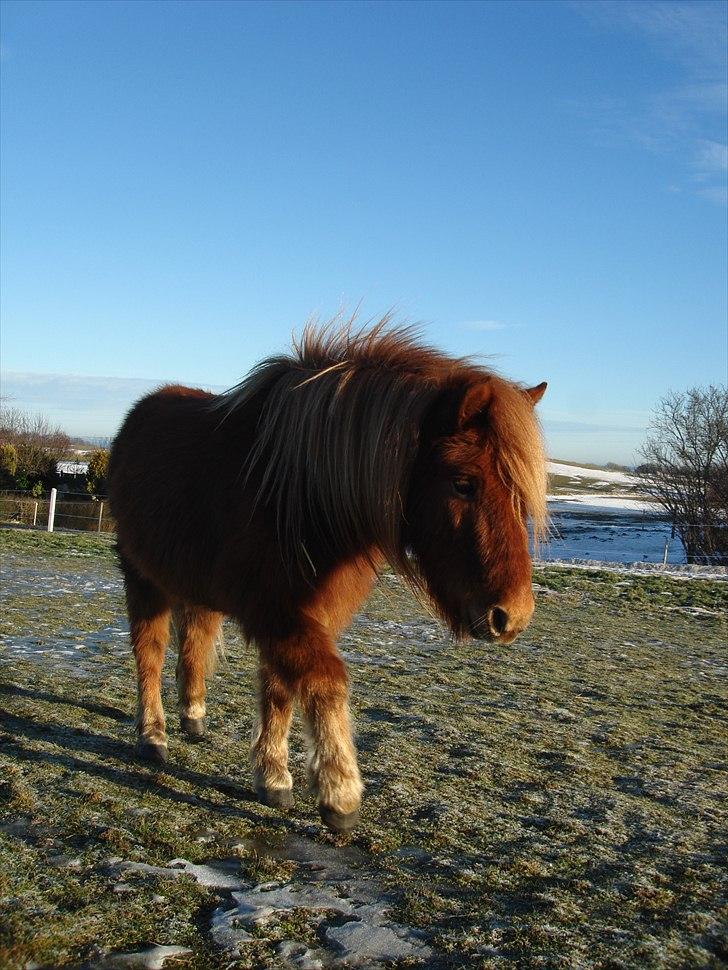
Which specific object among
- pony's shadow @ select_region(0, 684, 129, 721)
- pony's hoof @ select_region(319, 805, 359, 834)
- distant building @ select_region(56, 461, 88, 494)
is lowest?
pony's shadow @ select_region(0, 684, 129, 721)

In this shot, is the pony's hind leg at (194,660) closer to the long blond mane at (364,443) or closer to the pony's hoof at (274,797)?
the pony's hoof at (274,797)

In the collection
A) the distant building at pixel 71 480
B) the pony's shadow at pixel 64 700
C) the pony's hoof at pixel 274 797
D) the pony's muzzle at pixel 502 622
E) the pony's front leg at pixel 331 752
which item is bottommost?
the pony's shadow at pixel 64 700

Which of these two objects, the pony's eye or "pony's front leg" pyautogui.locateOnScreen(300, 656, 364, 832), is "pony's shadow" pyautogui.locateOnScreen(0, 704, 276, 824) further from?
the pony's eye

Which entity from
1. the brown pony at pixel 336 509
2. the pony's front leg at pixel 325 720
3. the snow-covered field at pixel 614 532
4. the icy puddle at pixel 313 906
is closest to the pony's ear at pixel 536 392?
the brown pony at pixel 336 509

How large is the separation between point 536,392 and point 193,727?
2751 millimetres

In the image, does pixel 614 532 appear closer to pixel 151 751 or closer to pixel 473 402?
pixel 151 751

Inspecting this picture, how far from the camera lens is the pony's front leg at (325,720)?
3133 millimetres

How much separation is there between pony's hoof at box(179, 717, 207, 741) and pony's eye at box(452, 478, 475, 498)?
246cm

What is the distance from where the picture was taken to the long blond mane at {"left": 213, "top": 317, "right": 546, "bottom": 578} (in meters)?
3.22

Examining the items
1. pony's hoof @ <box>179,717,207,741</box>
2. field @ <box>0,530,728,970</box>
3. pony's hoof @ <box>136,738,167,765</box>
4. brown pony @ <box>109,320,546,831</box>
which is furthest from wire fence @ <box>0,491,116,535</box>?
brown pony @ <box>109,320,546,831</box>

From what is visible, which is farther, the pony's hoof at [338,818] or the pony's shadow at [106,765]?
the pony's shadow at [106,765]

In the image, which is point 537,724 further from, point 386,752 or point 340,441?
point 340,441

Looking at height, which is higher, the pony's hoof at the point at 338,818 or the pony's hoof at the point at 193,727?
the pony's hoof at the point at 338,818

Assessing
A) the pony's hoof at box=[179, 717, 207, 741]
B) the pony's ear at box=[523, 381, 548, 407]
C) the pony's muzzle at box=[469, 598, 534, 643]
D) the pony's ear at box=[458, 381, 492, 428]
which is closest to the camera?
the pony's muzzle at box=[469, 598, 534, 643]
